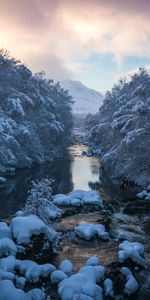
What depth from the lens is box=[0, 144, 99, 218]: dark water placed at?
40.4m

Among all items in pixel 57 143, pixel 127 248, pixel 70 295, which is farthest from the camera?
pixel 57 143

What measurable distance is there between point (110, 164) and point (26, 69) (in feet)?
99.6

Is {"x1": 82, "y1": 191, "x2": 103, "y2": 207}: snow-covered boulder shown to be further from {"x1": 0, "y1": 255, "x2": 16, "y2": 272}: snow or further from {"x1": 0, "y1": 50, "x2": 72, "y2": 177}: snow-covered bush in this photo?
{"x1": 0, "y1": 50, "x2": 72, "y2": 177}: snow-covered bush

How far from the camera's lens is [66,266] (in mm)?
21547

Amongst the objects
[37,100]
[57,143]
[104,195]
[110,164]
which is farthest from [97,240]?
[57,143]

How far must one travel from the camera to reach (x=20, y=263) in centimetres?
2122

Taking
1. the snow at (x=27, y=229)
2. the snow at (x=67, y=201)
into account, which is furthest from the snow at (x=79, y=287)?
the snow at (x=67, y=201)

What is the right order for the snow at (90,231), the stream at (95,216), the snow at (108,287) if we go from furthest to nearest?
1. the snow at (90,231)
2. the stream at (95,216)
3. the snow at (108,287)

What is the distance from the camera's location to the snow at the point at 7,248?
21.9 m

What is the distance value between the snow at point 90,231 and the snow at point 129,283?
651 cm

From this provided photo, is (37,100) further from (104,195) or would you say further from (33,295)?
(33,295)

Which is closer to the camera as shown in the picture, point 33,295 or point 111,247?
point 33,295

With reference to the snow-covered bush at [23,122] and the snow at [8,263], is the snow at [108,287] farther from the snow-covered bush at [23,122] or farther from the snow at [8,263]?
the snow-covered bush at [23,122]

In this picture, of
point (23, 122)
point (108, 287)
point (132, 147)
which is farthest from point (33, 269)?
point (23, 122)
